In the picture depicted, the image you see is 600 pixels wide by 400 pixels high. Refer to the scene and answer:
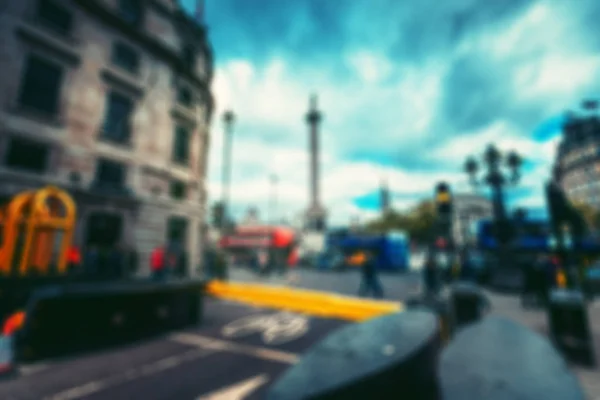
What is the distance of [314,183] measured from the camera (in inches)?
1901

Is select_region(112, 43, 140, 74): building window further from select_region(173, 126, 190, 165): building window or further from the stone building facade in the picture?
select_region(173, 126, 190, 165): building window

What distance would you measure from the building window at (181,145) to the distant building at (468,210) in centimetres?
5868

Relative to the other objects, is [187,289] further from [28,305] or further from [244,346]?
[28,305]

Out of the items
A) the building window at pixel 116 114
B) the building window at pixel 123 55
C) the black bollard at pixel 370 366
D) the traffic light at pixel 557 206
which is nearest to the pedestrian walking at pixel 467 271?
the traffic light at pixel 557 206

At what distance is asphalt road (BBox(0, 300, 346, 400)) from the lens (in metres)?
3.50

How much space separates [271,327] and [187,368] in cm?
257

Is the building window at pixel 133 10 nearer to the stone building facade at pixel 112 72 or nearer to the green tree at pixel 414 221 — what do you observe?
the stone building facade at pixel 112 72

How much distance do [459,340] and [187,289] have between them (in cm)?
579

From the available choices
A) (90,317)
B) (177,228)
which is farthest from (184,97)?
(90,317)

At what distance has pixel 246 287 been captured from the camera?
8.29 m

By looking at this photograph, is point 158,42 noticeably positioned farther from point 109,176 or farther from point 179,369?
point 109,176

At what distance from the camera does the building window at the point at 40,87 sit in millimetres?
2385

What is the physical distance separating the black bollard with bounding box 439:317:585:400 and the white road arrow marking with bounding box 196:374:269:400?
2912 mm

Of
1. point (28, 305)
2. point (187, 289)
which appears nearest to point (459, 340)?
point (28, 305)
